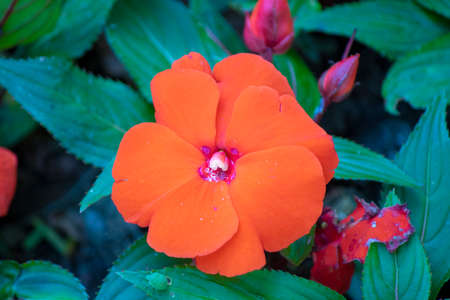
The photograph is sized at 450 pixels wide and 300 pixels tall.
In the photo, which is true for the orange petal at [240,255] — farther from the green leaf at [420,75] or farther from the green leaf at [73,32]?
the green leaf at [73,32]

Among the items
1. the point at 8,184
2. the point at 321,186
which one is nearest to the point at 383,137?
the point at 321,186

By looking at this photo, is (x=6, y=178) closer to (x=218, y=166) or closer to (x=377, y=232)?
(x=218, y=166)

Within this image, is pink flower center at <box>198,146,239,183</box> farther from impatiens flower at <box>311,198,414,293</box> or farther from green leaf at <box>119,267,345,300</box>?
impatiens flower at <box>311,198,414,293</box>

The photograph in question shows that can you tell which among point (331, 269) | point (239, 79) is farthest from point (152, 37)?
point (331, 269)

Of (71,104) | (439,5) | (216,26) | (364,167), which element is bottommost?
(439,5)

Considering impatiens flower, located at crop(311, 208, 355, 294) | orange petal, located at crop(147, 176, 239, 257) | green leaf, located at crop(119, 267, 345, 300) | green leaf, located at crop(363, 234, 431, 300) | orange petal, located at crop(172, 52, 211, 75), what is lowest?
impatiens flower, located at crop(311, 208, 355, 294)

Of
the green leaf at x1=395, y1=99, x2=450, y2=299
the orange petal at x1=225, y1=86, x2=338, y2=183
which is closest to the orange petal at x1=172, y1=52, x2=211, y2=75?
the orange petal at x1=225, y1=86, x2=338, y2=183

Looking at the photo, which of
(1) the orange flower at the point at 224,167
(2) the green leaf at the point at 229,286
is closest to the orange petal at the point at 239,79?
(1) the orange flower at the point at 224,167

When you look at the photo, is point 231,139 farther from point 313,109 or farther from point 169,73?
point 313,109
